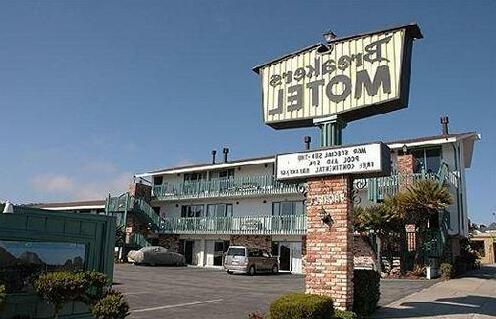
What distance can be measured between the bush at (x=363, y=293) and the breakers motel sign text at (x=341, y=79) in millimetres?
4335

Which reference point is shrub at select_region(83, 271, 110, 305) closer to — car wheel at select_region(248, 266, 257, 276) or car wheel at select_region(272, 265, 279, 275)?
car wheel at select_region(248, 266, 257, 276)

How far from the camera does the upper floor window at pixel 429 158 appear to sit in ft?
93.0

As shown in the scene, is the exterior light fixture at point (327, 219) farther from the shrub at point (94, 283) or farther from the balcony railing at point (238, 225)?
the balcony railing at point (238, 225)

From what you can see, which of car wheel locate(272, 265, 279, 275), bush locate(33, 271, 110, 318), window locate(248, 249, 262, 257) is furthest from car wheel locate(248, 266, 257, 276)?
bush locate(33, 271, 110, 318)

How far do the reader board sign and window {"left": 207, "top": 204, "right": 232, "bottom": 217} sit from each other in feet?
75.1

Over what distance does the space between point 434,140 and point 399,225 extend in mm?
6651

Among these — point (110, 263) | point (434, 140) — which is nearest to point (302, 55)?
point (110, 263)

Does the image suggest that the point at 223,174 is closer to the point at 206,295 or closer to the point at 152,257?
the point at 152,257

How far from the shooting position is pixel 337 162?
40.1 feet

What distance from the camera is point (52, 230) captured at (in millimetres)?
8562

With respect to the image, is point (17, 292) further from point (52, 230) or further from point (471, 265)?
point (471, 265)

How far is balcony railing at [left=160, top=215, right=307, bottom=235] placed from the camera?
A: 30406 millimetres

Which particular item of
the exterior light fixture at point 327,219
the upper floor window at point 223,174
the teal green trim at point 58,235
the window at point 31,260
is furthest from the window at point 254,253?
the window at point 31,260

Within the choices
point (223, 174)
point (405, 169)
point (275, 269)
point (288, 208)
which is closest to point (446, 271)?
point (405, 169)
